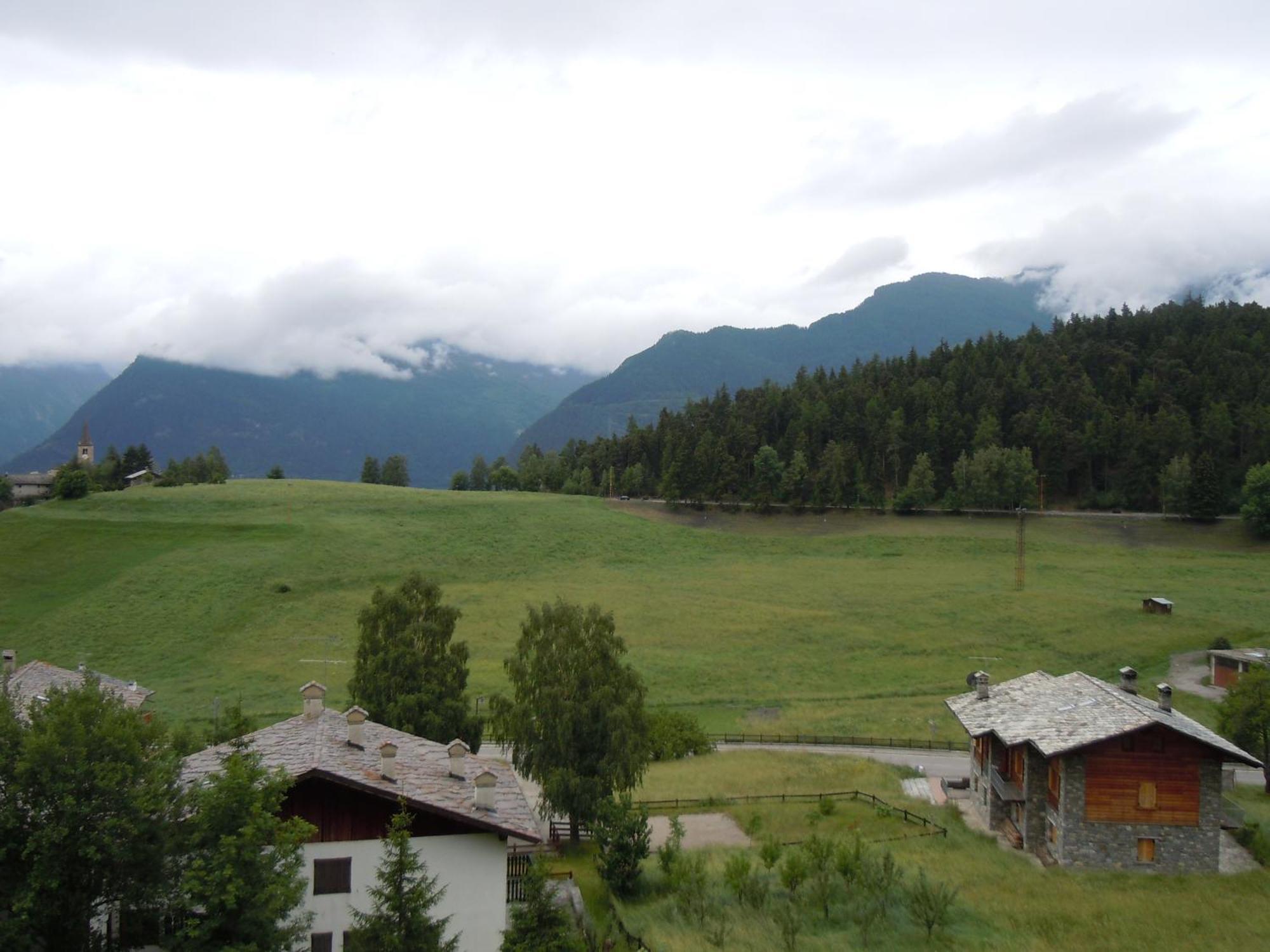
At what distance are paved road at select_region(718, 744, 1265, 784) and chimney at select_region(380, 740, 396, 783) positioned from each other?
92.5ft

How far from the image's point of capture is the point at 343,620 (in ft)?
245

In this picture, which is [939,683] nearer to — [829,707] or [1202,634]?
[829,707]

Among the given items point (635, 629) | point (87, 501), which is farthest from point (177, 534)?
point (635, 629)

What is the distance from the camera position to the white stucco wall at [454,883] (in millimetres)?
22250

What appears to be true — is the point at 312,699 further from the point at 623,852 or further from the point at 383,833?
the point at 623,852

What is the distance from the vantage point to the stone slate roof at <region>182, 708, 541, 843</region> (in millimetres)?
22500

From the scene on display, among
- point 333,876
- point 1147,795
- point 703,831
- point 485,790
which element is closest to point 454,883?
point 485,790

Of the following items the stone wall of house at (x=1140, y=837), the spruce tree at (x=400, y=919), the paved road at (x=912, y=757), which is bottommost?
the paved road at (x=912, y=757)

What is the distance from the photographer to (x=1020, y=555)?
91.9 meters

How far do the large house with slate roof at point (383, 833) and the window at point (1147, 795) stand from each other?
19.8m

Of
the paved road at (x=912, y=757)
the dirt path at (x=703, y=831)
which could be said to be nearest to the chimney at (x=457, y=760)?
the dirt path at (x=703, y=831)

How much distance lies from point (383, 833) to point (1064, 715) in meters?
23.5

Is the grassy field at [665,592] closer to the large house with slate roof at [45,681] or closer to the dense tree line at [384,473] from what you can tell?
the large house with slate roof at [45,681]

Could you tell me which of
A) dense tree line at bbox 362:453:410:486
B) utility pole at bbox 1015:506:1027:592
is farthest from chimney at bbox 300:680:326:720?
dense tree line at bbox 362:453:410:486
